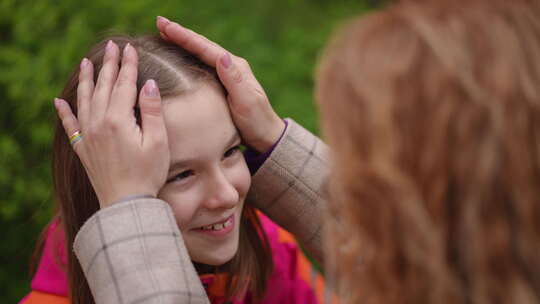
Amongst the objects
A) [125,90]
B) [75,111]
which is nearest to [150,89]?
[125,90]

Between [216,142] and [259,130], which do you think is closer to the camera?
[216,142]

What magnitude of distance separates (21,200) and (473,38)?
1.95 meters

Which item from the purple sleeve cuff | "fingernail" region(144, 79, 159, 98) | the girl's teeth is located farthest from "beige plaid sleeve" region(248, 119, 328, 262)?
"fingernail" region(144, 79, 159, 98)

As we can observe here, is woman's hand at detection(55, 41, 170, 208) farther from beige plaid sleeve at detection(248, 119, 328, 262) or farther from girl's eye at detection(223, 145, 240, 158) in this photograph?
beige plaid sleeve at detection(248, 119, 328, 262)

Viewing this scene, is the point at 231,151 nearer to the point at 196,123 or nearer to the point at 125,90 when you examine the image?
the point at 196,123

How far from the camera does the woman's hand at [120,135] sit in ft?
4.87

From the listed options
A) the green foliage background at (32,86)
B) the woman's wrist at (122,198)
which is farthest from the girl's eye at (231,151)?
the green foliage background at (32,86)

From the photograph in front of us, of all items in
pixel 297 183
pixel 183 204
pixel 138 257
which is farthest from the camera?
pixel 297 183

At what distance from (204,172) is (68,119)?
390 millimetres

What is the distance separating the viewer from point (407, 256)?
1.05 meters

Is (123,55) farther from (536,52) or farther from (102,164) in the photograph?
(536,52)

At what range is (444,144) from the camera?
0.99m

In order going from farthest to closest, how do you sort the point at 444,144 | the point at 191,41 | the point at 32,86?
the point at 32,86 < the point at 191,41 < the point at 444,144

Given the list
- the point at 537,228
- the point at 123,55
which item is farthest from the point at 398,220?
the point at 123,55
